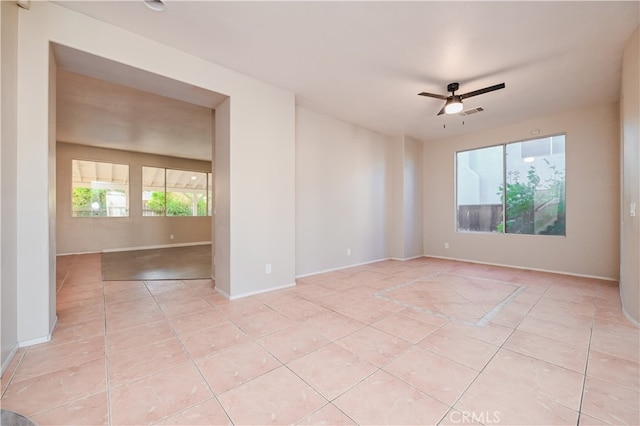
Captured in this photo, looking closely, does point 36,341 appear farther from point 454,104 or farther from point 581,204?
point 581,204

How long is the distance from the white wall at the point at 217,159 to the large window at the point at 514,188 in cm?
444

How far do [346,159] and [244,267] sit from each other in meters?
2.97

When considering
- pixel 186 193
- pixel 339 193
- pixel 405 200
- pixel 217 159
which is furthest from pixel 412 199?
pixel 186 193

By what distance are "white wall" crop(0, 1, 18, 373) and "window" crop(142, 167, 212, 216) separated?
6.54m

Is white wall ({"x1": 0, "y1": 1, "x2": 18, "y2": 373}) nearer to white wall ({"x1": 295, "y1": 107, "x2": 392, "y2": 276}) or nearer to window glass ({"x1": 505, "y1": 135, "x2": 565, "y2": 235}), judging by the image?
white wall ({"x1": 295, "y1": 107, "x2": 392, "y2": 276})

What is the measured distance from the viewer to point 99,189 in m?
7.30

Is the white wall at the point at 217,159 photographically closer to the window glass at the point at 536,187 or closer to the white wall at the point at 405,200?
the white wall at the point at 405,200

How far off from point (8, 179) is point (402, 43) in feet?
11.9

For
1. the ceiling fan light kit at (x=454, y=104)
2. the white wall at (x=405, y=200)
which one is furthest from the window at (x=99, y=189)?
the ceiling fan light kit at (x=454, y=104)

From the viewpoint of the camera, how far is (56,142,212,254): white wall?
22.2 feet

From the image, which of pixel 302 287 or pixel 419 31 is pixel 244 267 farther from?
pixel 419 31

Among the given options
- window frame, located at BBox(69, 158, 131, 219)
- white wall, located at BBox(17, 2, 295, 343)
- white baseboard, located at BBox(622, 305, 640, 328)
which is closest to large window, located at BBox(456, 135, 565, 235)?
white baseboard, located at BBox(622, 305, 640, 328)

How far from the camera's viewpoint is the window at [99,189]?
6988 millimetres

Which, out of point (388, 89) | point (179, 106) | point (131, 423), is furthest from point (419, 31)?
point (179, 106)
